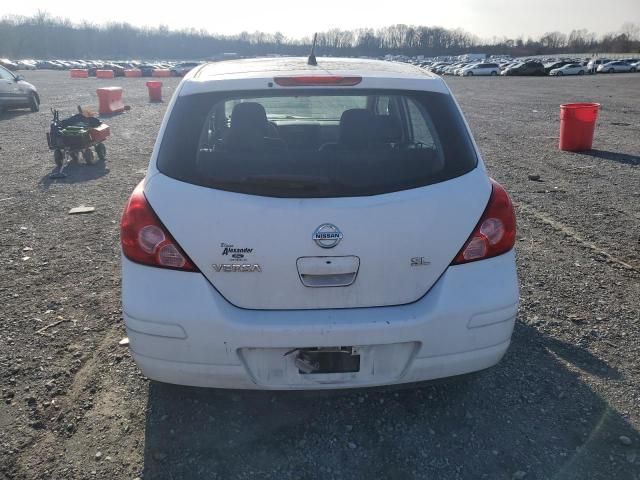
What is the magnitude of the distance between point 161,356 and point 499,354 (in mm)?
1601

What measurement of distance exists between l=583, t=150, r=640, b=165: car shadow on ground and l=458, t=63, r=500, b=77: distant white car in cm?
4898

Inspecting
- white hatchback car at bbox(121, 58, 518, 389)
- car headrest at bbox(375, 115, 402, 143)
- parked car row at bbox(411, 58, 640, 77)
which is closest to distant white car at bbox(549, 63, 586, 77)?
parked car row at bbox(411, 58, 640, 77)

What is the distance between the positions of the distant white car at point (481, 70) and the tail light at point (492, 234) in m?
58.1

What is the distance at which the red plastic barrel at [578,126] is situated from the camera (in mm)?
10719

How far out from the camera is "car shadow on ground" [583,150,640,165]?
9883mm

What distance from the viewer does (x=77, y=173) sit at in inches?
360

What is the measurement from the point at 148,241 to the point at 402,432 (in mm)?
1574

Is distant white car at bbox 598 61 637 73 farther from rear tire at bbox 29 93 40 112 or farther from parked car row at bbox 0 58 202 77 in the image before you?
rear tire at bbox 29 93 40 112

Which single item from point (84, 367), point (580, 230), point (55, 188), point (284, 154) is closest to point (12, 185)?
point (55, 188)

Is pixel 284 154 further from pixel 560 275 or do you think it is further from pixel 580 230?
pixel 580 230

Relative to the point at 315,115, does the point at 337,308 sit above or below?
below

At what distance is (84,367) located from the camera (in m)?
3.37

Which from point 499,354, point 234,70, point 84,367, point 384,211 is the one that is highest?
point 234,70

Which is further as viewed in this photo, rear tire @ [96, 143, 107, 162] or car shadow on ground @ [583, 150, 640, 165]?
rear tire @ [96, 143, 107, 162]
